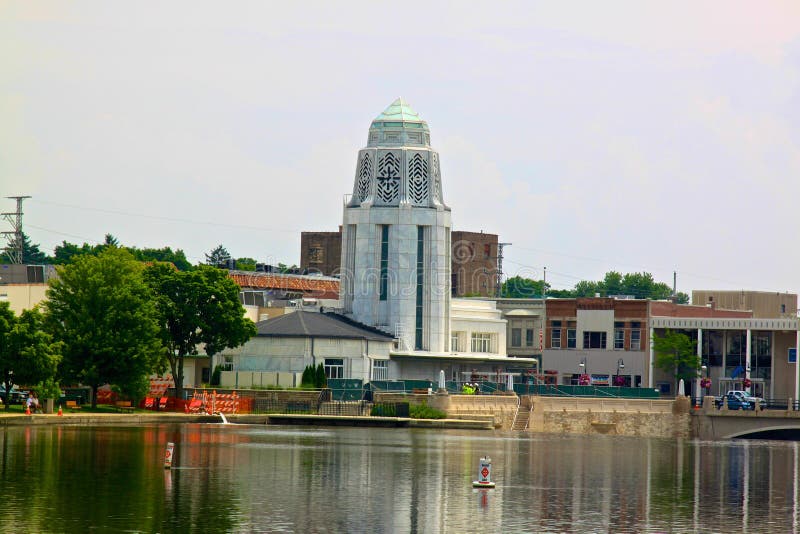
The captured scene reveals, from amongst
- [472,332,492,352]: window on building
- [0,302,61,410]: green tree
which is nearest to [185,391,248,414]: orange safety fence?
[0,302,61,410]: green tree

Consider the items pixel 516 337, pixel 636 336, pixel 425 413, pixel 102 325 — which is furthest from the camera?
pixel 516 337

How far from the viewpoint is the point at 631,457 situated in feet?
264

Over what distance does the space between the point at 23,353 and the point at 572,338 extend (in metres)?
80.6

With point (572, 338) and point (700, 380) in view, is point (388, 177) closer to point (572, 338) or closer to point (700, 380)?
point (572, 338)

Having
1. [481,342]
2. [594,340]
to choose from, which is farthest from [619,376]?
[481,342]

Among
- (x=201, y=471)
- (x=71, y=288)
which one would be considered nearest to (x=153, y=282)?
(x=71, y=288)

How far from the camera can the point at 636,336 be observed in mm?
148750

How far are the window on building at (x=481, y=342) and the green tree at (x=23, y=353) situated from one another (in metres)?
60.6

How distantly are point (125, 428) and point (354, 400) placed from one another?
29458 mm

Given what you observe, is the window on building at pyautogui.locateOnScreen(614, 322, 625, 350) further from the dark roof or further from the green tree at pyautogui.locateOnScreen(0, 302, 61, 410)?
the green tree at pyautogui.locateOnScreen(0, 302, 61, 410)

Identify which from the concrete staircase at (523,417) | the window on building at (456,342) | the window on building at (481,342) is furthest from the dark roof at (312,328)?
the concrete staircase at (523,417)

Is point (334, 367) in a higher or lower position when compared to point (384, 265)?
lower

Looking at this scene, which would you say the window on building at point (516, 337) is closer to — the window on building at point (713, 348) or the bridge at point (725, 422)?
the window on building at point (713, 348)

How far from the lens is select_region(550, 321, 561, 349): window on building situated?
15412 cm
